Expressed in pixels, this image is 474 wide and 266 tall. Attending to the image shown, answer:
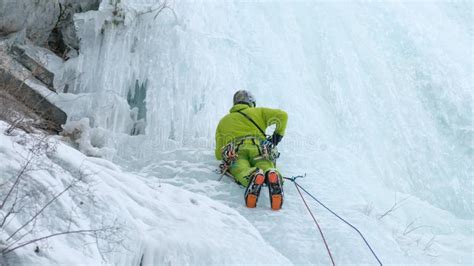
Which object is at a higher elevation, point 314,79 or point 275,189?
point 314,79

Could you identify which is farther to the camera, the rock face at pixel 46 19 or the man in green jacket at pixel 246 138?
the rock face at pixel 46 19

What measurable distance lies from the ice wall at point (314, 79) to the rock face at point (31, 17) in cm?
57

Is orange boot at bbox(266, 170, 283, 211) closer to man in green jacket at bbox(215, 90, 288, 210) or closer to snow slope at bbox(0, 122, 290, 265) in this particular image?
man in green jacket at bbox(215, 90, 288, 210)

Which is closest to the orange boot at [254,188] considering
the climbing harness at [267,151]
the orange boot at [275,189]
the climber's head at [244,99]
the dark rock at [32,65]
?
the orange boot at [275,189]

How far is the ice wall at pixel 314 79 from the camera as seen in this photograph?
629 centimetres

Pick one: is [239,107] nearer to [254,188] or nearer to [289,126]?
[254,188]

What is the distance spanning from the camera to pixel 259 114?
5.55m

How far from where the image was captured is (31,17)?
21.6ft

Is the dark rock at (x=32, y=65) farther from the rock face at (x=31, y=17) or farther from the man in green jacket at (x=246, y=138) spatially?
the man in green jacket at (x=246, y=138)

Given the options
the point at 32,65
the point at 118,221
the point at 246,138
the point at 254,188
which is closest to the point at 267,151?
the point at 246,138

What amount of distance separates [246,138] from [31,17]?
3.14 meters

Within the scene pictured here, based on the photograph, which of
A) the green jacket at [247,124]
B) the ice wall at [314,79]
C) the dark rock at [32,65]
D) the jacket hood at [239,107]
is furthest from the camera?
the ice wall at [314,79]

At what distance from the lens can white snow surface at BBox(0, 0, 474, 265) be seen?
3400 millimetres

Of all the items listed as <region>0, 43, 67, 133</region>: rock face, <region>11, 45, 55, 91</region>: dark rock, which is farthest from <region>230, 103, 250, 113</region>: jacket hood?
<region>11, 45, 55, 91</region>: dark rock
